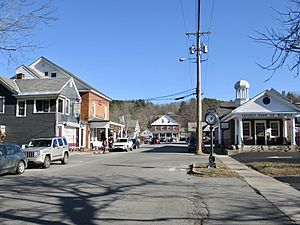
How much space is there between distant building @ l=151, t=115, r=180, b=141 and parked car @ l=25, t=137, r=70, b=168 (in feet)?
357

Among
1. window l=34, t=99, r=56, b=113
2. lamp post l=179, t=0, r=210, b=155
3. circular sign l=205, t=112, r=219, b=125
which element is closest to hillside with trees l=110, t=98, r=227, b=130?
window l=34, t=99, r=56, b=113

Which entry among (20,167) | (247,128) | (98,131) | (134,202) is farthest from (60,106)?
(134,202)

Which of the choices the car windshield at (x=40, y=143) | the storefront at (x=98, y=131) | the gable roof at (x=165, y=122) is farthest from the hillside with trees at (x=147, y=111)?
the car windshield at (x=40, y=143)

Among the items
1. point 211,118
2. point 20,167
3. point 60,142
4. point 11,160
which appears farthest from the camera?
point 60,142

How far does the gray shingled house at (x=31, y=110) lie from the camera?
124 ft

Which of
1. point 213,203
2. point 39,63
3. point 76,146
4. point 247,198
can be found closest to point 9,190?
point 213,203

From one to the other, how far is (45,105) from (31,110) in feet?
4.78

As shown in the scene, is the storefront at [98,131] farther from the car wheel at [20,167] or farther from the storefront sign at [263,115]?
the car wheel at [20,167]

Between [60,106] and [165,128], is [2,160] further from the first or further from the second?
[165,128]

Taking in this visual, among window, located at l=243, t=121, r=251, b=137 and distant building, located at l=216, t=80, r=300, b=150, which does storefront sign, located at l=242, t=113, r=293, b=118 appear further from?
window, located at l=243, t=121, r=251, b=137

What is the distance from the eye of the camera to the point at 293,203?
402 inches

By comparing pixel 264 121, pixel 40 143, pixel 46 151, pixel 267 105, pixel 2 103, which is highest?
pixel 2 103

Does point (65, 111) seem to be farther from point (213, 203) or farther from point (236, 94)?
point (213, 203)

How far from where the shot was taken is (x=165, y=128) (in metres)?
134
